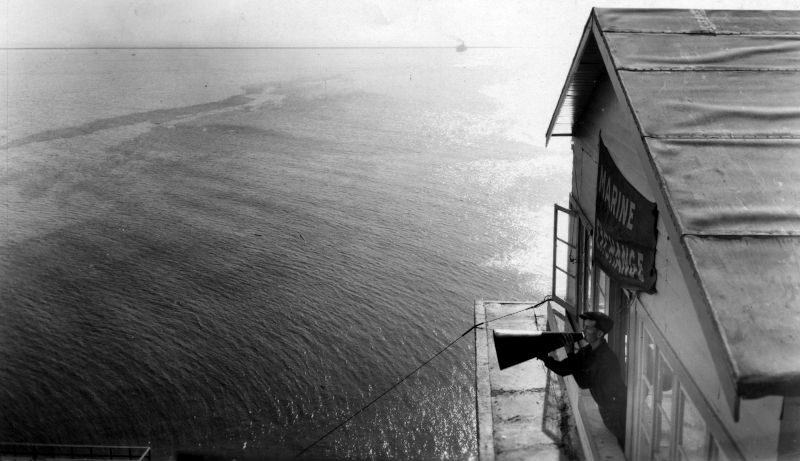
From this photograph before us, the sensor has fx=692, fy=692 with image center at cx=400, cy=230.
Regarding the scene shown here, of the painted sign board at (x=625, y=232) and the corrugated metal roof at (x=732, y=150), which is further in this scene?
the painted sign board at (x=625, y=232)

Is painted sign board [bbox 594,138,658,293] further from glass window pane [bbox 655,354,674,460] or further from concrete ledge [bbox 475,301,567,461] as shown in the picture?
concrete ledge [bbox 475,301,567,461]

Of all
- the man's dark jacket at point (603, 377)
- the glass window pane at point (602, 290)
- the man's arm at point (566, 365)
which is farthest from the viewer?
the glass window pane at point (602, 290)

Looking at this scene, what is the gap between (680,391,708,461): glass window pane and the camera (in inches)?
221

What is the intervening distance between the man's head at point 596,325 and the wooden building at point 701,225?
28cm

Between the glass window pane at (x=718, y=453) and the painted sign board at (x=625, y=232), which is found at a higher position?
the painted sign board at (x=625, y=232)

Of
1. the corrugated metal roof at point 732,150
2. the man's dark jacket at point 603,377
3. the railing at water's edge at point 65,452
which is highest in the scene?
the corrugated metal roof at point 732,150

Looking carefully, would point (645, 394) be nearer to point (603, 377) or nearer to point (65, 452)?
point (603, 377)

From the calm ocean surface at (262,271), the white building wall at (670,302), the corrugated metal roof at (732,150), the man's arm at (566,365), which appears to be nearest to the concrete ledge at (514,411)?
the man's arm at (566,365)

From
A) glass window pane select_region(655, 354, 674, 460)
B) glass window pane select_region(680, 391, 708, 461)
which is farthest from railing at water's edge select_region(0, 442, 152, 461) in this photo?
glass window pane select_region(680, 391, 708, 461)

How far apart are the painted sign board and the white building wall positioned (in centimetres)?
11

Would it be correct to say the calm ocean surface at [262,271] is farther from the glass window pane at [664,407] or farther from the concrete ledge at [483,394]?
the glass window pane at [664,407]

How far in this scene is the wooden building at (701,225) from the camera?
4.05 m

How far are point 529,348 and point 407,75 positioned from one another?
11531 centimetres

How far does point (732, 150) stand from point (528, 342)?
12.7ft
